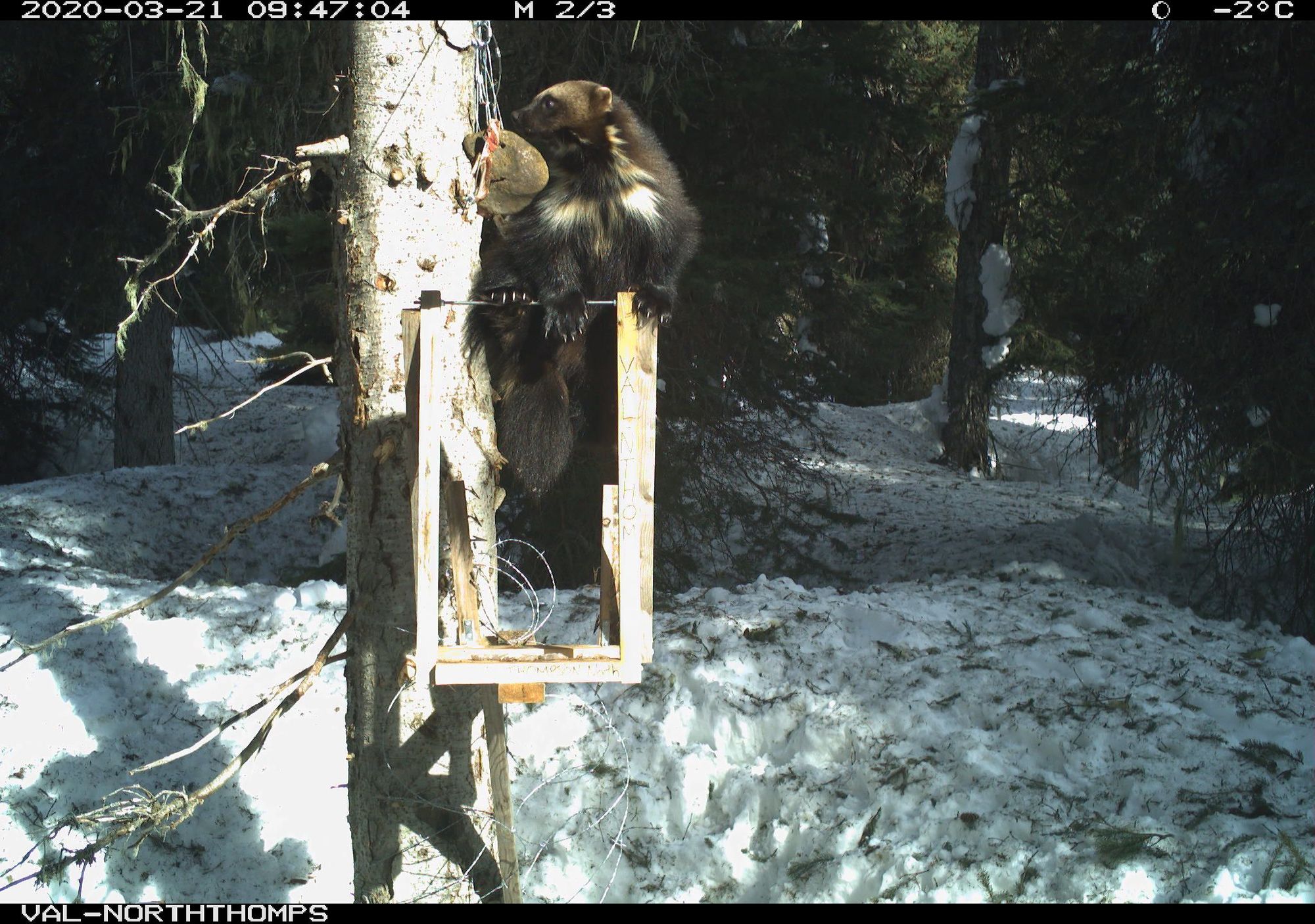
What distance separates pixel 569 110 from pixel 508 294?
2.52 feet

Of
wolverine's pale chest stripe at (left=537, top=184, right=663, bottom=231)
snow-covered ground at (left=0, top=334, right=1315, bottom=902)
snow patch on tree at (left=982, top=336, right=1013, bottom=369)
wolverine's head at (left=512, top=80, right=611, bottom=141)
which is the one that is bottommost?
snow-covered ground at (left=0, top=334, right=1315, bottom=902)

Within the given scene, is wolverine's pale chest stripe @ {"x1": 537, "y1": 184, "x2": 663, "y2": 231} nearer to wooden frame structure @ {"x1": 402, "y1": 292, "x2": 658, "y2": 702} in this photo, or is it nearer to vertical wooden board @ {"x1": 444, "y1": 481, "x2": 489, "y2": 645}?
wooden frame structure @ {"x1": 402, "y1": 292, "x2": 658, "y2": 702}

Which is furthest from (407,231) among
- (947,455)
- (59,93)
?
(947,455)

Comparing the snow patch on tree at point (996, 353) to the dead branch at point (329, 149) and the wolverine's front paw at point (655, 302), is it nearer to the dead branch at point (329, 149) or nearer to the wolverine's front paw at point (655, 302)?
the wolverine's front paw at point (655, 302)

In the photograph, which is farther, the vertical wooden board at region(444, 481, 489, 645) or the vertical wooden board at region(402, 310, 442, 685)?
the vertical wooden board at region(444, 481, 489, 645)

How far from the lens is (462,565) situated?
9.08ft

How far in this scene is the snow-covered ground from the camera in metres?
3.11

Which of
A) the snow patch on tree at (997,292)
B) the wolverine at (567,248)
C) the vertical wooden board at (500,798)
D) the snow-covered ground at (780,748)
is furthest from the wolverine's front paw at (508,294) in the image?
the snow patch on tree at (997,292)

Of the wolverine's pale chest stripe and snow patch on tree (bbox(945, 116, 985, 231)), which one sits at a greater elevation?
snow patch on tree (bbox(945, 116, 985, 231))

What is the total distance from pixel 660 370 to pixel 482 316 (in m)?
2.33

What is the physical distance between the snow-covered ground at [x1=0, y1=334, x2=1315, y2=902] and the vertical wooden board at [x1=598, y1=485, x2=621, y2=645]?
38.1 inches

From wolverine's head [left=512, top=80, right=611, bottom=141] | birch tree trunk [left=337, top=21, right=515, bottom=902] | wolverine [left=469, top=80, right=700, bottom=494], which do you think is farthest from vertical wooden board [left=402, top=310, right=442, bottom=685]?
wolverine's head [left=512, top=80, right=611, bottom=141]

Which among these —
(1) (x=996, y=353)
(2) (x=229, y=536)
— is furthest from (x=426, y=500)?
(1) (x=996, y=353)

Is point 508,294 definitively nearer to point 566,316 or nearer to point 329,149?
point 566,316
